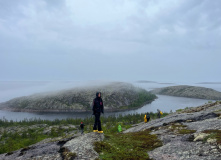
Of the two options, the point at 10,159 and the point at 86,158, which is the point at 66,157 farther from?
the point at 10,159

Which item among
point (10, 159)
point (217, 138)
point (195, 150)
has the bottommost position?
point (10, 159)

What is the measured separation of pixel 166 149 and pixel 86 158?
792cm

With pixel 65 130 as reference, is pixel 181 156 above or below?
above

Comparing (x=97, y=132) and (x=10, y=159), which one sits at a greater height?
(x=97, y=132)

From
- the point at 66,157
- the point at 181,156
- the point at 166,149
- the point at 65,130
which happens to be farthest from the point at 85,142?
the point at 65,130

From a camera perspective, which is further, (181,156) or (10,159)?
(10,159)

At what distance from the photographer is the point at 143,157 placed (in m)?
14.2

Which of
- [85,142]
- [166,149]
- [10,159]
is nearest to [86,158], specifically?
[85,142]

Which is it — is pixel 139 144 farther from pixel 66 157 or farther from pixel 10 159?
pixel 10 159

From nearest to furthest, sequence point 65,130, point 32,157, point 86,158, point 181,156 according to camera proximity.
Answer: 1. point 181,156
2. point 86,158
3. point 32,157
4. point 65,130

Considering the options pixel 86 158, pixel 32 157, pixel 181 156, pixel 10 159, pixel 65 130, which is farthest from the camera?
pixel 65 130

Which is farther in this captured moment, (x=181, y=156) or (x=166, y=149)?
(x=166, y=149)

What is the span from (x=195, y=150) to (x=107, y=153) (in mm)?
8140

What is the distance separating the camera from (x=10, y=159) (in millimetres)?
19453
